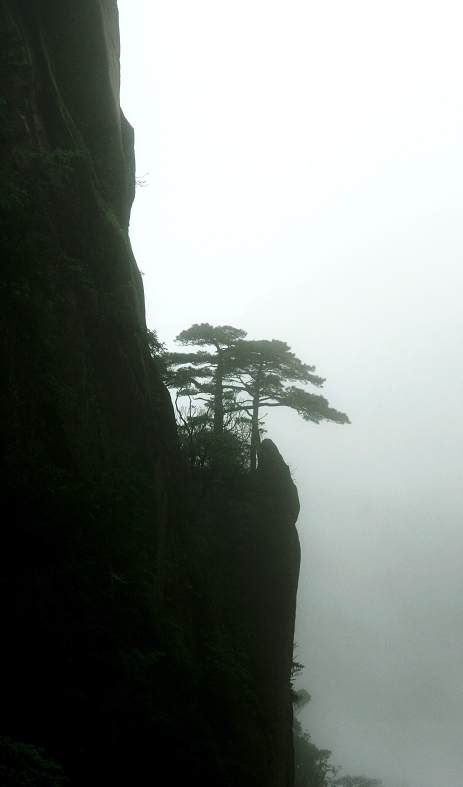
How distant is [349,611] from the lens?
189750 millimetres

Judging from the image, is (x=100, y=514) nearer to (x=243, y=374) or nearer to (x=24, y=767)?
(x=24, y=767)

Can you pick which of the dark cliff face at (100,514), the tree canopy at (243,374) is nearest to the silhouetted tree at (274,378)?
the tree canopy at (243,374)

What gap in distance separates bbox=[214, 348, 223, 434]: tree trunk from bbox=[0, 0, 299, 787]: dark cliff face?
331 centimetres

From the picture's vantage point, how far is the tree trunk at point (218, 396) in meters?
24.4

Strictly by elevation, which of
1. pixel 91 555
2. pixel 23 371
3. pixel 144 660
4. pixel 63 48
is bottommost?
pixel 144 660

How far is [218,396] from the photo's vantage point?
83.6 feet

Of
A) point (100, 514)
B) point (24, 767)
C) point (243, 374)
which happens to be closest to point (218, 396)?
point (243, 374)

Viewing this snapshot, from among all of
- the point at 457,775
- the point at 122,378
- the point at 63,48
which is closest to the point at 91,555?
the point at 122,378

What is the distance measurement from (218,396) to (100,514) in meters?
15.0

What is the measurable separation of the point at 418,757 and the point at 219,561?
15023cm

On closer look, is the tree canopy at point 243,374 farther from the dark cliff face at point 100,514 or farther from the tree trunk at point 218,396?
the dark cliff face at point 100,514

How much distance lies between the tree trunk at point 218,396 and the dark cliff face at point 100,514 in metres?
3.31

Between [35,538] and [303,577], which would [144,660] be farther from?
[303,577]

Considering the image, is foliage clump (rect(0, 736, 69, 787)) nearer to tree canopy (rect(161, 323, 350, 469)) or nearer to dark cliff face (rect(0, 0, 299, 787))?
dark cliff face (rect(0, 0, 299, 787))
